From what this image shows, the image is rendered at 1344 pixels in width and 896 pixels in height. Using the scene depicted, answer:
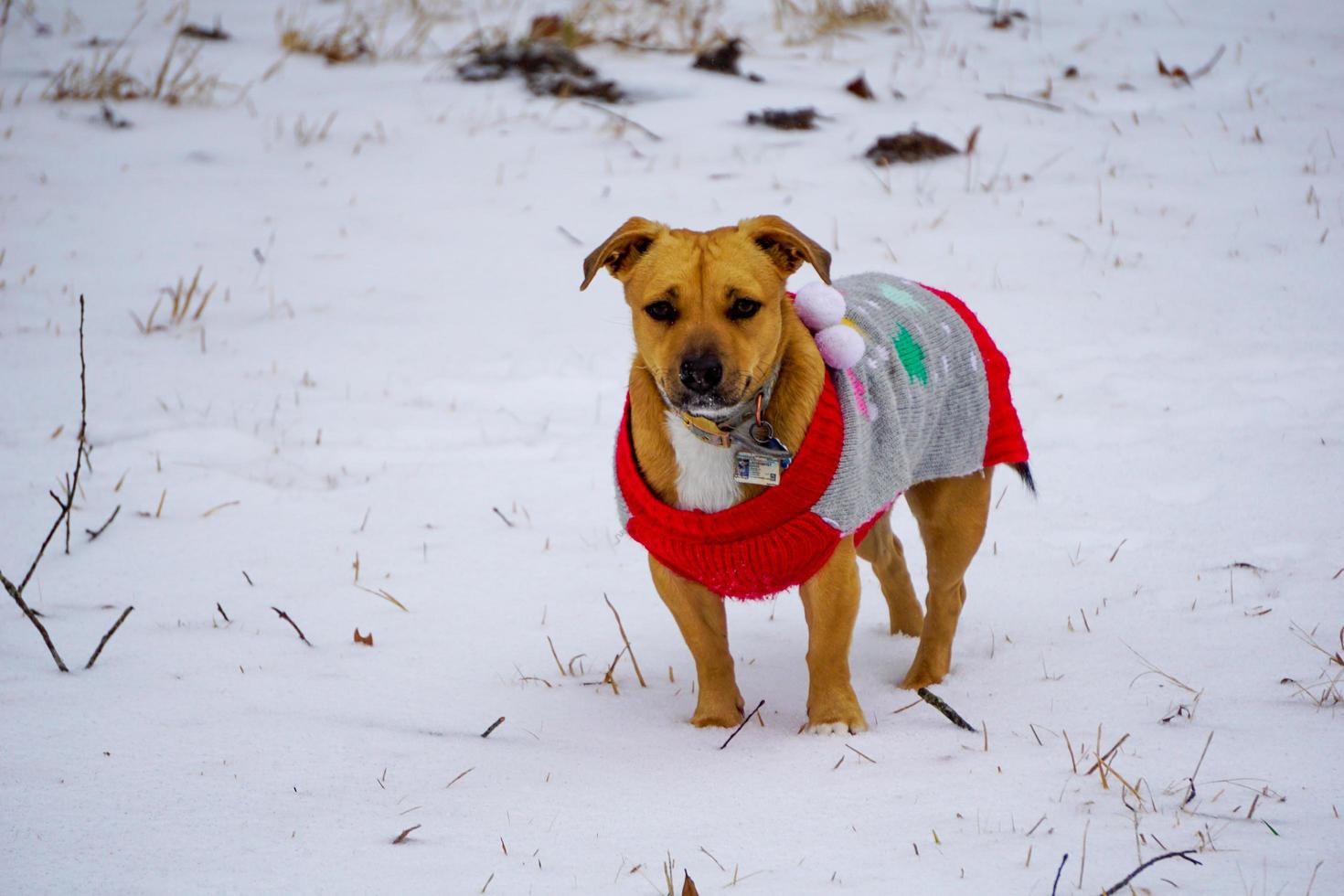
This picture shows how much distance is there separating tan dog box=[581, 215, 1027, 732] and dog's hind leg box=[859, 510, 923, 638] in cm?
86

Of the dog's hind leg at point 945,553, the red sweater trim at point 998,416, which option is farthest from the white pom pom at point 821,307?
the dog's hind leg at point 945,553

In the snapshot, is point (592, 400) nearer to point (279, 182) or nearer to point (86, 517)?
point (86, 517)

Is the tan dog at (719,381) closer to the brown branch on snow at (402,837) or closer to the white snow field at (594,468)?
the white snow field at (594,468)

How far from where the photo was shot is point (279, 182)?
8.78 meters

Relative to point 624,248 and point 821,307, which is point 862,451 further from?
point 624,248

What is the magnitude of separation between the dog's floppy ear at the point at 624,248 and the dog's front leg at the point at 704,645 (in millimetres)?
976

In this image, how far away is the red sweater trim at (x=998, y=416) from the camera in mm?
4012

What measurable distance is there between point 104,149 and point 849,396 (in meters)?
7.72

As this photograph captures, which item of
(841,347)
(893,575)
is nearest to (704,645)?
(841,347)

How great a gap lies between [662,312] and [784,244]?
0.51 meters

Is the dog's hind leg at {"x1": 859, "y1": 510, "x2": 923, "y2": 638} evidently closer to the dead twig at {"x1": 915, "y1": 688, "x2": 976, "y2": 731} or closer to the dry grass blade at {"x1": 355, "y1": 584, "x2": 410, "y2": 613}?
the dead twig at {"x1": 915, "y1": 688, "x2": 976, "y2": 731}

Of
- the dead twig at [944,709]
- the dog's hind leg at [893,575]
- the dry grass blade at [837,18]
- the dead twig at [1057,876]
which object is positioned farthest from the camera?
the dry grass blade at [837,18]

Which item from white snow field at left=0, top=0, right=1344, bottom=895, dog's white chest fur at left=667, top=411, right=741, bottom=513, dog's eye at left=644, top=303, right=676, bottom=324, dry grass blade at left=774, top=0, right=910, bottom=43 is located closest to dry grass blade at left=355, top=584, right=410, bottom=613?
white snow field at left=0, top=0, right=1344, bottom=895

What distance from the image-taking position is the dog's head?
3.37 m
